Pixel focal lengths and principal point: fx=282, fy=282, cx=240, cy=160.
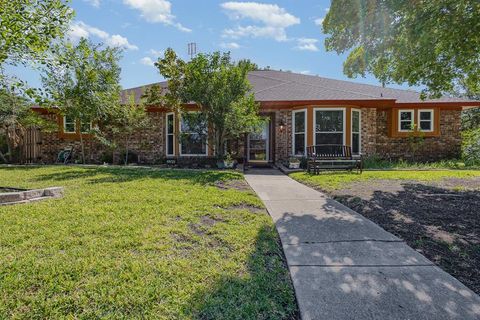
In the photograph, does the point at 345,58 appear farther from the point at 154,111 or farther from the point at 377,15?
the point at 154,111

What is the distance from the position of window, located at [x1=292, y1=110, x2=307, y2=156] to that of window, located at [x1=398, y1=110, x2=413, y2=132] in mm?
5175

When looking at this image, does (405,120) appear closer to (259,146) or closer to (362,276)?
(259,146)

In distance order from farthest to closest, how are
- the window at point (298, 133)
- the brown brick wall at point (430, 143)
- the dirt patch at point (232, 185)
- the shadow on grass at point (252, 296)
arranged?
the brown brick wall at point (430, 143), the window at point (298, 133), the dirt patch at point (232, 185), the shadow on grass at point (252, 296)

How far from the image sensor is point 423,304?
7.54 feet

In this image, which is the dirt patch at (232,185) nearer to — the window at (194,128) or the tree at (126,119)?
the window at (194,128)

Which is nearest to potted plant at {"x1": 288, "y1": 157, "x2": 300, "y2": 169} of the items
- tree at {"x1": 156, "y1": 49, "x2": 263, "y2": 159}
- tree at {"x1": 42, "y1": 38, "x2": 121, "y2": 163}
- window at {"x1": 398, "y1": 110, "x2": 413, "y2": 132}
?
tree at {"x1": 156, "y1": 49, "x2": 263, "y2": 159}

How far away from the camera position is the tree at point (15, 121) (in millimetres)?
13453

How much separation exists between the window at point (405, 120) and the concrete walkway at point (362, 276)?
455 inches

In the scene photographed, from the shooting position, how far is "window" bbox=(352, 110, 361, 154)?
507 inches

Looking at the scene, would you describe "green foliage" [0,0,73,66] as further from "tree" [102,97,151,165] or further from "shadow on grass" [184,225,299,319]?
"tree" [102,97,151,165]

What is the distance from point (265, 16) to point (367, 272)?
14.9m

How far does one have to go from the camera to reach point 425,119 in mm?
14047

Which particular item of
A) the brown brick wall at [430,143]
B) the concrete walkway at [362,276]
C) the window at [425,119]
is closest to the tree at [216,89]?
the concrete walkway at [362,276]

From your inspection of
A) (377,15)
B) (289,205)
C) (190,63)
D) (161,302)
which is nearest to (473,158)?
(377,15)
